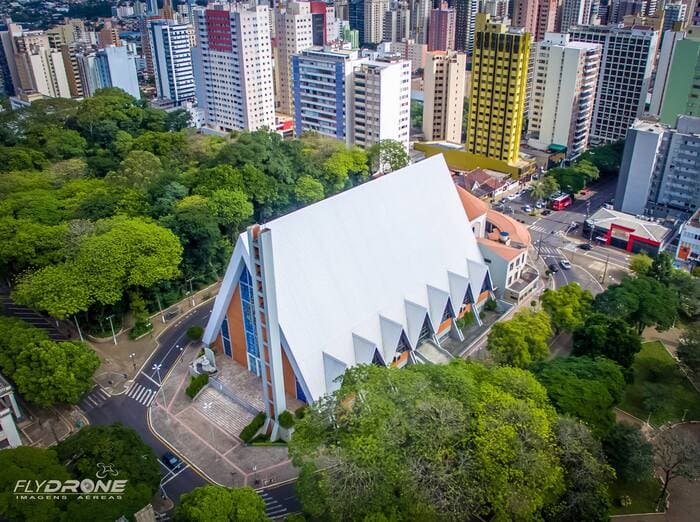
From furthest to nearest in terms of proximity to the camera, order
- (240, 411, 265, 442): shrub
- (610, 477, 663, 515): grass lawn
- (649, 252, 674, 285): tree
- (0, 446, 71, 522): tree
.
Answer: (649, 252, 674, 285): tree, (240, 411, 265, 442): shrub, (610, 477, 663, 515): grass lawn, (0, 446, 71, 522): tree

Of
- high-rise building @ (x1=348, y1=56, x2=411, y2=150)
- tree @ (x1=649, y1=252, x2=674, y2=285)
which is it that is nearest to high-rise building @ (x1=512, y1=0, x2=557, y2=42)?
high-rise building @ (x1=348, y1=56, x2=411, y2=150)

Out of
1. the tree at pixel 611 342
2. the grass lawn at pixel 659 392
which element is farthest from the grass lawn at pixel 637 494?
the tree at pixel 611 342

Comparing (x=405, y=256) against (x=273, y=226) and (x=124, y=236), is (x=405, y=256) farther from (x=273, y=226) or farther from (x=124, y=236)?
(x=124, y=236)

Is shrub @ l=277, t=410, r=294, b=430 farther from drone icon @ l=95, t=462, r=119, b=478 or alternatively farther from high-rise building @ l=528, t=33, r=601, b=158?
high-rise building @ l=528, t=33, r=601, b=158

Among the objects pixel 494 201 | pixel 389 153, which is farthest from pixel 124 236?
pixel 494 201

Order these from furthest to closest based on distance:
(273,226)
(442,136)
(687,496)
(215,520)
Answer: (442,136) < (273,226) < (687,496) < (215,520)

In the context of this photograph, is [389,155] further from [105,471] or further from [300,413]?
[105,471]

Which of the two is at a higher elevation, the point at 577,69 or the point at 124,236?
the point at 577,69
